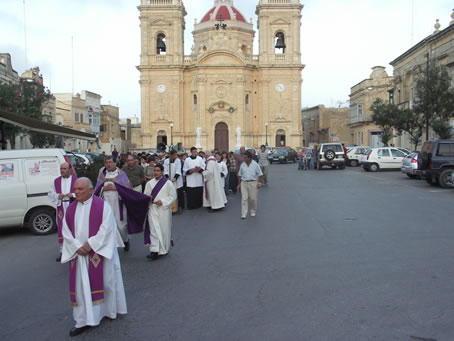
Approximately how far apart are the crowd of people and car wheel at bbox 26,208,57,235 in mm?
1959

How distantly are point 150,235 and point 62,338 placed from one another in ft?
9.50

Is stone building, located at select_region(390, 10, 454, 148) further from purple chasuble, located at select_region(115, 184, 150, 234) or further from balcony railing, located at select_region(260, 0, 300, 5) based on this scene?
purple chasuble, located at select_region(115, 184, 150, 234)

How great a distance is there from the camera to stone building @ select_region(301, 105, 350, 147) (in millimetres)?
62094

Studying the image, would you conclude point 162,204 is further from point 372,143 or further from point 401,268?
point 372,143

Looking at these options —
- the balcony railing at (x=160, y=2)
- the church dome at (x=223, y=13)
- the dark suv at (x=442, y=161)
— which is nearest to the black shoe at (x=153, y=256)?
the dark suv at (x=442, y=161)

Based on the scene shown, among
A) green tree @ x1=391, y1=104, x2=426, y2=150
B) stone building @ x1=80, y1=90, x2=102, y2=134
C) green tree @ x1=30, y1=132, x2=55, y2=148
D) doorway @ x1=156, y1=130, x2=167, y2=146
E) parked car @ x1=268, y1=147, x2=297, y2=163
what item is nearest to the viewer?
green tree @ x1=30, y1=132, x2=55, y2=148

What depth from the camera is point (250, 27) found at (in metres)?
56.2

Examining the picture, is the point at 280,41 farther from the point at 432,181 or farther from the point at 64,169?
the point at 64,169

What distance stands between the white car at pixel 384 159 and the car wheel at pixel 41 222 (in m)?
21.2

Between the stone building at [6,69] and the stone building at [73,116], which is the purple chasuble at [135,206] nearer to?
the stone building at [6,69]

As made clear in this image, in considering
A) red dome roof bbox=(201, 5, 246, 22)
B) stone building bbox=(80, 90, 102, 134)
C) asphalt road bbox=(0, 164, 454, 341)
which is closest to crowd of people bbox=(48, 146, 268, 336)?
asphalt road bbox=(0, 164, 454, 341)

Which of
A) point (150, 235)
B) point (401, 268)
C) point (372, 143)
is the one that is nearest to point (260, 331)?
point (401, 268)

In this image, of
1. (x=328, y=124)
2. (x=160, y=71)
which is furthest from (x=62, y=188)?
(x=328, y=124)

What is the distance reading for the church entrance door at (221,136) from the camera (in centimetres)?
5128
